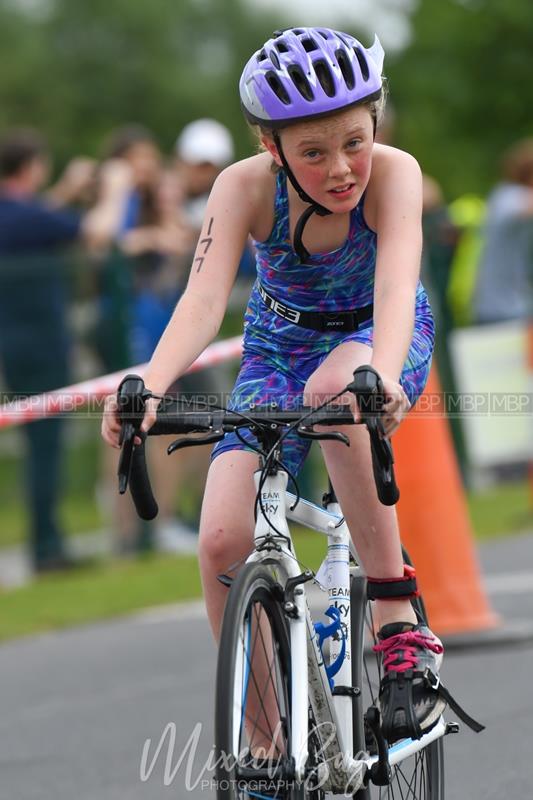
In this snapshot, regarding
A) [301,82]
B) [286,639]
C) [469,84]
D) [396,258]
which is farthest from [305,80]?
[469,84]

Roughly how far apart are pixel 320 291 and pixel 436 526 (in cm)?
309

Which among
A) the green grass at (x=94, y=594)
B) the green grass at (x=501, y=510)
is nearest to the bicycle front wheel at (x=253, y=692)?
the green grass at (x=94, y=594)

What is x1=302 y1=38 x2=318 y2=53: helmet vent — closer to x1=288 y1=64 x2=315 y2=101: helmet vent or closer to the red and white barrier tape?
x1=288 y1=64 x2=315 y2=101: helmet vent

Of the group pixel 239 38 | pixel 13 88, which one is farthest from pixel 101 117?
pixel 239 38

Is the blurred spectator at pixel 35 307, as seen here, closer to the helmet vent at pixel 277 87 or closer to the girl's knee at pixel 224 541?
the helmet vent at pixel 277 87

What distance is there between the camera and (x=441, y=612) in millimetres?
7543

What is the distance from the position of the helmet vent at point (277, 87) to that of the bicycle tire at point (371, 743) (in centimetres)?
133

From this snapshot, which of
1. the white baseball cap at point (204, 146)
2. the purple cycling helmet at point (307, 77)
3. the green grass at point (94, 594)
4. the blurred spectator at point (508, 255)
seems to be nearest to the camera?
the purple cycling helmet at point (307, 77)

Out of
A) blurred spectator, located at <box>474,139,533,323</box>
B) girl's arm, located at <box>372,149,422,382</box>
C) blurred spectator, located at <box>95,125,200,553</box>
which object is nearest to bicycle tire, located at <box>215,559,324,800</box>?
girl's arm, located at <box>372,149,422,382</box>

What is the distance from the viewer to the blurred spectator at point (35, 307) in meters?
10.8

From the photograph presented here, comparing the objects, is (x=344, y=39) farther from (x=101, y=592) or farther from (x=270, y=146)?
(x=101, y=592)

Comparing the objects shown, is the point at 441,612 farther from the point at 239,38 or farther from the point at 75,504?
the point at 239,38

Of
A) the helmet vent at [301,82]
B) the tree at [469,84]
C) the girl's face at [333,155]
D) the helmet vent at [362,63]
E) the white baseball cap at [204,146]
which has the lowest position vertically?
the girl's face at [333,155]

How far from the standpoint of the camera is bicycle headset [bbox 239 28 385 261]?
4.24m
